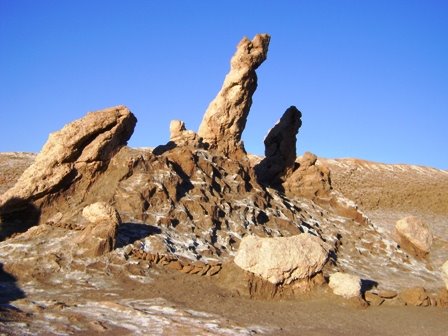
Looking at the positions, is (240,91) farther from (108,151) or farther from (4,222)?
(4,222)

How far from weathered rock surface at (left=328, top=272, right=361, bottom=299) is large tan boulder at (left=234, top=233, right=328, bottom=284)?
1.58ft

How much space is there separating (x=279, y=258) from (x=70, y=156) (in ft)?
20.5

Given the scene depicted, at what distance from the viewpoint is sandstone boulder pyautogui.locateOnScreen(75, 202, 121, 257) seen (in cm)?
1169

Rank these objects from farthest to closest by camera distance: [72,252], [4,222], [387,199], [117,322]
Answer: [387,199] < [4,222] < [72,252] < [117,322]

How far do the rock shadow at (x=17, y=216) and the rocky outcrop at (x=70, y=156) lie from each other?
1.0 inches

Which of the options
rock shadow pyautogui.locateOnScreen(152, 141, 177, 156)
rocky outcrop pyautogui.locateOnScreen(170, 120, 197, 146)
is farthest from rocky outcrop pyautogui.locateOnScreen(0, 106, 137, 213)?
rocky outcrop pyautogui.locateOnScreen(170, 120, 197, 146)

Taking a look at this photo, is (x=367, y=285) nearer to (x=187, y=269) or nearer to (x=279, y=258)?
(x=279, y=258)

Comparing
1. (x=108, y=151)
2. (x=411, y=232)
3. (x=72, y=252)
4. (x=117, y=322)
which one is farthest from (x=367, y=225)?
(x=117, y=322)

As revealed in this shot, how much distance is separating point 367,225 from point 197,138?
6688 mm

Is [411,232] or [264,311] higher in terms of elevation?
[411,232]

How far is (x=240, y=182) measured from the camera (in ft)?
55.1

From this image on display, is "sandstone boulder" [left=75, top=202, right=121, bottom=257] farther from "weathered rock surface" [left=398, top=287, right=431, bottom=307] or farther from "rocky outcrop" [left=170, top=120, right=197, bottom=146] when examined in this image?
"weathered rock surface" [left=398, top=287, right=431, bottom=307]

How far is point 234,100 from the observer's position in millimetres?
18516

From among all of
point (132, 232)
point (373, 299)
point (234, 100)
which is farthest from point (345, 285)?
point (234, 100)
